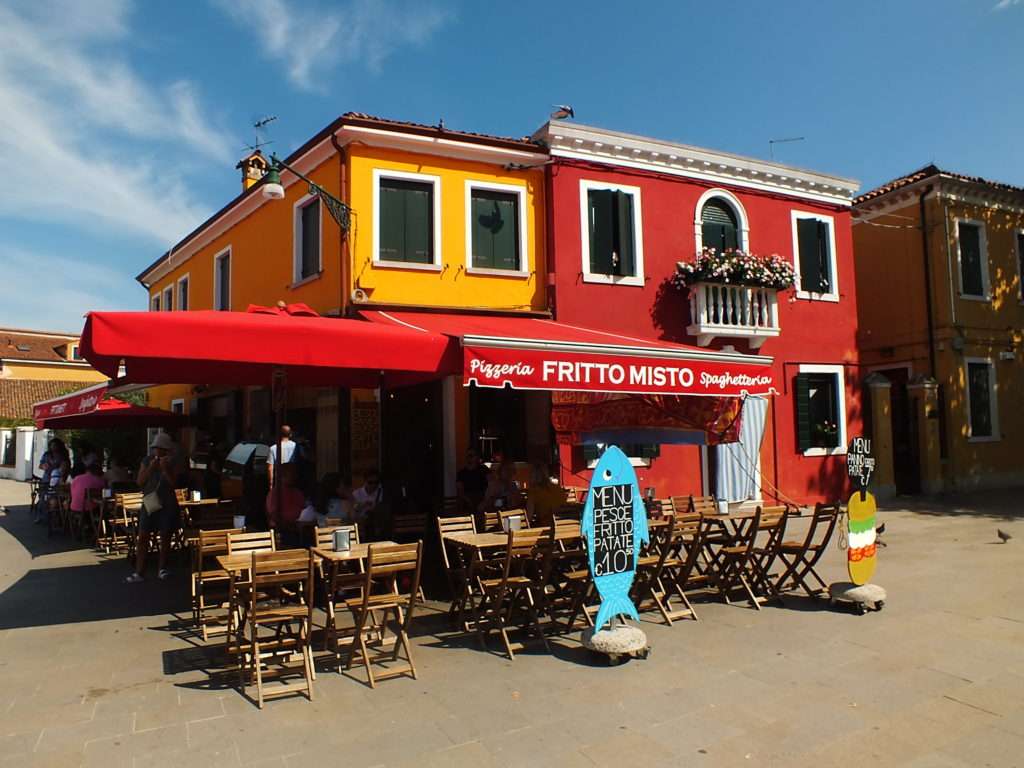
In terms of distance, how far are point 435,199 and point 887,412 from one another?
10.7 m

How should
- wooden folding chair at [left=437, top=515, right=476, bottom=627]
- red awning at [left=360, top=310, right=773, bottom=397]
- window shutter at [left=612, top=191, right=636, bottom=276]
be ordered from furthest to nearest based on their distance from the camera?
window shutter at [left=612, top=191, right=636, bottom=276] → red awning at [left=360, top=310, right=773, bottom=397] → wooden folding chair at [left=437, top=515, right=476, bottom=627]

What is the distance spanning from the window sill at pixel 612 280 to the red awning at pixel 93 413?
7733 mm

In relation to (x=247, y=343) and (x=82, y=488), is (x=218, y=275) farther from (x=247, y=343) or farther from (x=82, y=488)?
(x=247, y=343)

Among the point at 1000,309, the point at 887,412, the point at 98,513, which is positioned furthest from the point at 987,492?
the point at 98,513

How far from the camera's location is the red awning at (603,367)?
6.36m

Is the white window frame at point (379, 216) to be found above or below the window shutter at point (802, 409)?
above

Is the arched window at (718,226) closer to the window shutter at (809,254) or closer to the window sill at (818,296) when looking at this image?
the window shutter at (809,254)

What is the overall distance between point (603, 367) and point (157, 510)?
5418 mm

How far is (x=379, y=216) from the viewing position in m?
10.8

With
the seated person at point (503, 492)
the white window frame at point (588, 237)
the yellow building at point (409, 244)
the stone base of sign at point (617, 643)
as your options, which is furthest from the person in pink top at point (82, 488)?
the stone base of sign at point (617, 643)

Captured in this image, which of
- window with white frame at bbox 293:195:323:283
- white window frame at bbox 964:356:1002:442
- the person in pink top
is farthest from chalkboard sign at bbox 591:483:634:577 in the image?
white window frame at bbox 964:356:1002:442

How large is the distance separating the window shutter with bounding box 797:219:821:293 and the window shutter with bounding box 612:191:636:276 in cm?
403

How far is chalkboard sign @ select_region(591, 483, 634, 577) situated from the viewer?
18.1 ft

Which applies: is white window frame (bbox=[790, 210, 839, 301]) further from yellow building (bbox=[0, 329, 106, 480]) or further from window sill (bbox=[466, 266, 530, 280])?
yellow building (bbox=[0, 329, 106, 480])
